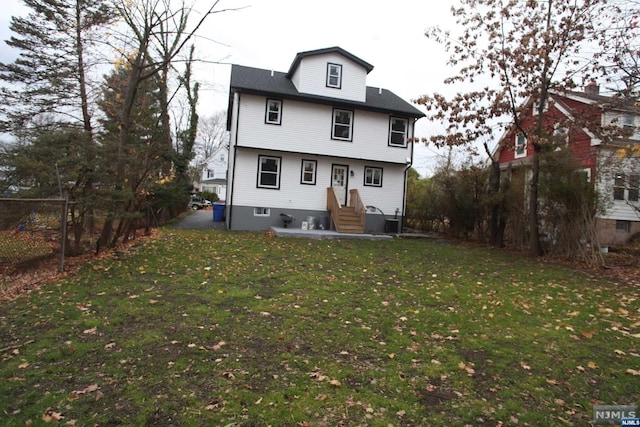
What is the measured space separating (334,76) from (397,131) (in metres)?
4.41

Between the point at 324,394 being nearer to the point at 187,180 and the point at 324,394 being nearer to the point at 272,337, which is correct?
the point at 272,337

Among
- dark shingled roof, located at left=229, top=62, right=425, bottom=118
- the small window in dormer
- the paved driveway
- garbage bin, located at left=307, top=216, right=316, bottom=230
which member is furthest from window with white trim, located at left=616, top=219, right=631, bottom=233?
the paved driveway

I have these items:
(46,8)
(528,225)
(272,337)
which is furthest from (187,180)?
(272,337)

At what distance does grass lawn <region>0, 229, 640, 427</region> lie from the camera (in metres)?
3.21

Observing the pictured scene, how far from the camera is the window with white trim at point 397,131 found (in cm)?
1994

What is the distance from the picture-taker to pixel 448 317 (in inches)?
230

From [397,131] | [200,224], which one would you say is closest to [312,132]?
[397,131]

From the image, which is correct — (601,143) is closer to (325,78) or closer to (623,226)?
(623,226)

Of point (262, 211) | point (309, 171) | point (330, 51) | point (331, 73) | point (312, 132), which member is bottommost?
point (262, 211)

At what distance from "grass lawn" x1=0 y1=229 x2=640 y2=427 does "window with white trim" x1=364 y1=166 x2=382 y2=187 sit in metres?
11.9

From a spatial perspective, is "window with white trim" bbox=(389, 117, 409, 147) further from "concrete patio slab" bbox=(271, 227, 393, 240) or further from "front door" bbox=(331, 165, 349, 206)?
"concrete patio slab" bbox=(271, 227, 393, 240)

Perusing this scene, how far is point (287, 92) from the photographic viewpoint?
59.1 ft

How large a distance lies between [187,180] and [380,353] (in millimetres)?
21926

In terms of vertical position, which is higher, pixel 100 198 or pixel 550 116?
pixel 550 116
